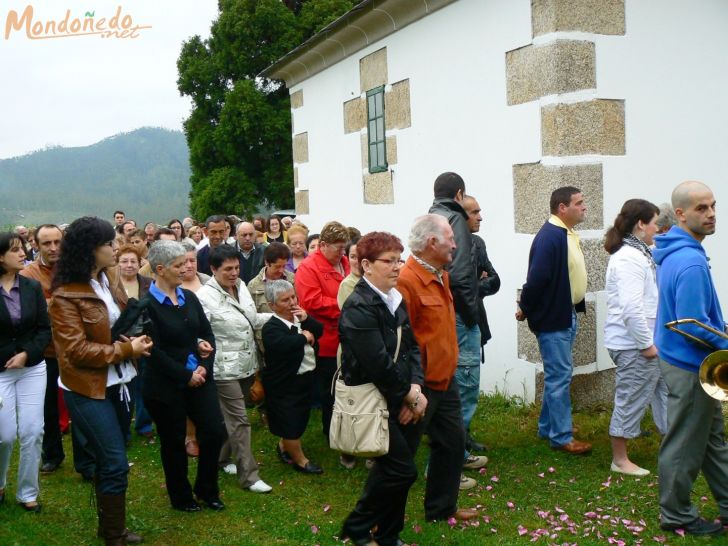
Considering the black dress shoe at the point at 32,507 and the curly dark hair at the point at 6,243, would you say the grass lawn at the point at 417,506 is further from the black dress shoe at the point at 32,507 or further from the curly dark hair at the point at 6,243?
the curly dark hair at the point at 6,243

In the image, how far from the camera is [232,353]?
571 centimetres

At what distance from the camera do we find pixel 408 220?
9.31 metres

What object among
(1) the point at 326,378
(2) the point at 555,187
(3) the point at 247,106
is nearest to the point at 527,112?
(2) the point at 555,187

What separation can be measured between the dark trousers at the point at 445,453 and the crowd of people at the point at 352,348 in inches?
0.5

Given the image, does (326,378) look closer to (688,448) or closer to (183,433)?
(183,433)

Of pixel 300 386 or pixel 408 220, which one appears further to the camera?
pixel 408 220

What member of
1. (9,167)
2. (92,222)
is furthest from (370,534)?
(9,167)

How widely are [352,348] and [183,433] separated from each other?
161 cm

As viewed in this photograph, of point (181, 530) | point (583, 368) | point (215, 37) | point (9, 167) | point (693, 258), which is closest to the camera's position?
point (693, 258)

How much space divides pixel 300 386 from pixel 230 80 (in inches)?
923

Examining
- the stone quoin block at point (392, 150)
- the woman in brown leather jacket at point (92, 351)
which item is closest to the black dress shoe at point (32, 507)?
the woman in brown leather jacket at point (92, 351)

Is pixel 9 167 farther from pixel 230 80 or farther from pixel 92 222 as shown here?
pixel 92 222

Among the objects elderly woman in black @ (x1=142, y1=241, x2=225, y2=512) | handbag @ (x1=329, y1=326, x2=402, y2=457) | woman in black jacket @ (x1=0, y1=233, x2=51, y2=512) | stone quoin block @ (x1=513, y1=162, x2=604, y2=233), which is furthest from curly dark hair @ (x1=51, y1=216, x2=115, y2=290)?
stone quoin block @ (x1=513, y1=162, x2=604, y2=233)

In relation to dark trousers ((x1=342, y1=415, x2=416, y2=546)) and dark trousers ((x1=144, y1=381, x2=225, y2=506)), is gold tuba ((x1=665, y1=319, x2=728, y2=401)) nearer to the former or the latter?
dark trousers ((x1=342, y1=415, x2=416, y2=546))
